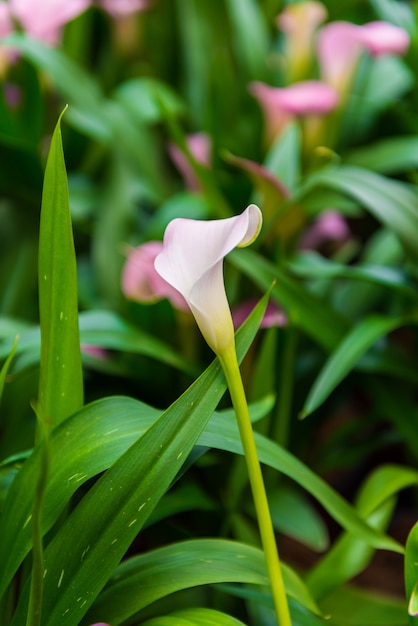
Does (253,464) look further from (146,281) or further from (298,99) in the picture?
(298,99)

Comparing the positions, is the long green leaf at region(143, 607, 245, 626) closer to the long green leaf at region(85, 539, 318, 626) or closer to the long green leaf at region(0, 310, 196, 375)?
the long green leaf at region(85, 539, 318, 626)

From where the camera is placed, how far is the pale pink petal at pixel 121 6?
0.97 m

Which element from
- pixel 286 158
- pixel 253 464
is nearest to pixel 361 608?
pixel 253 464

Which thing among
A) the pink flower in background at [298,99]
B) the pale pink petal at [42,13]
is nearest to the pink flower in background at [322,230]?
the pink flower in background at [298,99]

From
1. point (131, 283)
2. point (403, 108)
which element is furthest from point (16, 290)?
point (403, 108)

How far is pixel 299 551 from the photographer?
33.4 inches

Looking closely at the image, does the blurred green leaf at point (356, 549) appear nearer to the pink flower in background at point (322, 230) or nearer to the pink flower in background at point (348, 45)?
the pink flower in background at point (322, 230)

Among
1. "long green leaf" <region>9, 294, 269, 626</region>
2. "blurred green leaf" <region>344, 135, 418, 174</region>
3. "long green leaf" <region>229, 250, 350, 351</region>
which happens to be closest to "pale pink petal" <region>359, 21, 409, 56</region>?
"blurred green leaf" <region>344, 135, 418, 174</region>

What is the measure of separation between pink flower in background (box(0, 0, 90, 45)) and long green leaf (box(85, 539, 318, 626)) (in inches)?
24.5

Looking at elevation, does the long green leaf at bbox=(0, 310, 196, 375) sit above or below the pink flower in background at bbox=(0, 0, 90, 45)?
below

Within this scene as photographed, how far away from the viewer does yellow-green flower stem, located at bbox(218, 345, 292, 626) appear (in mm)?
365

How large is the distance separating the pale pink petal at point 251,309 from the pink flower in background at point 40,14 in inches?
15.4

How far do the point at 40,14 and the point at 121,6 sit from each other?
0.54 ft

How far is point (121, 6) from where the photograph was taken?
973 millimetres
